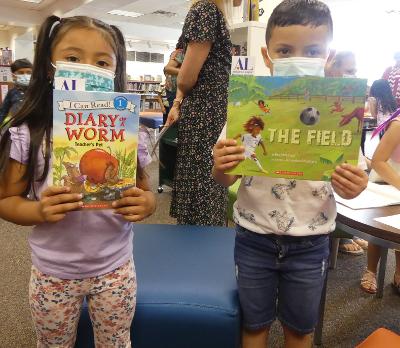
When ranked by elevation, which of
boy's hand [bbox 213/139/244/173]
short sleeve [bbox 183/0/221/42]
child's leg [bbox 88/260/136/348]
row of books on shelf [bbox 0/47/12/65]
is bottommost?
child's leg [bbox 88/260/136/348]

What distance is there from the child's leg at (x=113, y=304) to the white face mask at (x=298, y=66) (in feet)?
2.03

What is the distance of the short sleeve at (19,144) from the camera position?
2.99 ft

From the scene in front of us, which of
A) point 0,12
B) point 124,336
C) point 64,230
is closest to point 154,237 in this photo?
point 124,336

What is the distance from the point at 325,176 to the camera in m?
0.88

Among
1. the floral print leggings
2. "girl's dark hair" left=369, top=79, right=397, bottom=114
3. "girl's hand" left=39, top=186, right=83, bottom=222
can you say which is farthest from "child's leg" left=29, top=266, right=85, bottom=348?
"girl's dark hair" left=369, top=79, right=397, bottom=114

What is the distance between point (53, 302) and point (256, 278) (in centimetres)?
51

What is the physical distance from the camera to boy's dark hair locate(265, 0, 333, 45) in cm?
97

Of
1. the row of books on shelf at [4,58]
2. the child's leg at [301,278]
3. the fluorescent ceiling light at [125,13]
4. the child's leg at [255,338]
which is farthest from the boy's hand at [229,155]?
the fluorescent ceiling light at [125,13]

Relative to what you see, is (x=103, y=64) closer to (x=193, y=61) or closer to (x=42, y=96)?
(x=42, y=96)

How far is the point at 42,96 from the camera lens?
0.99m

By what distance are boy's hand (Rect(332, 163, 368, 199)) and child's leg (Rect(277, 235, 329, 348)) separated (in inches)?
7.6

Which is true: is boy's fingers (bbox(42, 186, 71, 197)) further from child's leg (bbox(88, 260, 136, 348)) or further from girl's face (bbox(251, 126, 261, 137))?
girl's face (bbox(251, 126, 261, 137))

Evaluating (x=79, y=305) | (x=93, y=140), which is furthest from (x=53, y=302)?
(x=93, y=140)

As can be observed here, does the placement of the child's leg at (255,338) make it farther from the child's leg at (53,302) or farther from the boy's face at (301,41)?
the boy's face at (301,41)
